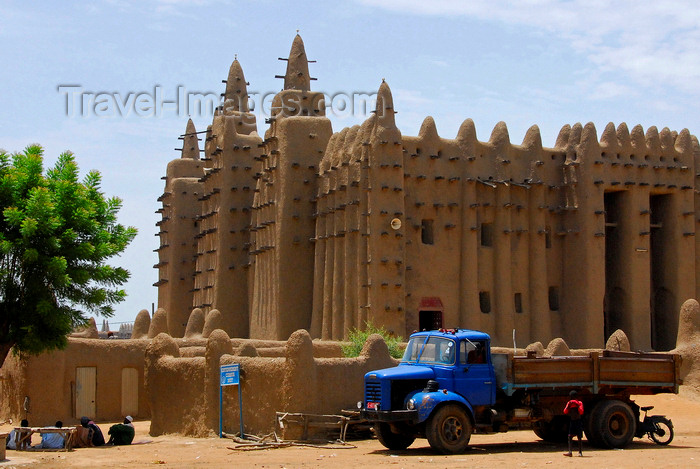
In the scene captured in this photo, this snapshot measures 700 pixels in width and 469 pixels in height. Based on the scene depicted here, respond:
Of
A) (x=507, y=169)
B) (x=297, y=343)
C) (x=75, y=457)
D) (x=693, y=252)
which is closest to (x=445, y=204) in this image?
(x=507, y=169)

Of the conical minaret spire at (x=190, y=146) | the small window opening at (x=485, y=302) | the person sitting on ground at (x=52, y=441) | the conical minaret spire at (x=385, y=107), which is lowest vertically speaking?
the person sitting on ground at (x=52, y=441)

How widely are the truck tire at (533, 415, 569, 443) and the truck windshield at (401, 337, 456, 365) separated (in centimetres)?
240

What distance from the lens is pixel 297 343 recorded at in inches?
834

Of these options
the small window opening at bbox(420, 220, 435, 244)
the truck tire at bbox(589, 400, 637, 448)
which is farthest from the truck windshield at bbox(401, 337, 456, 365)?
the small window opening at bbox(420, 220, 435, 244)

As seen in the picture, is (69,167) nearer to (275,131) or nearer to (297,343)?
(297,343)

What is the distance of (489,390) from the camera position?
61.1 ft

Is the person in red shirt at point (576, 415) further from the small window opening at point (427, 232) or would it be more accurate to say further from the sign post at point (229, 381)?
the small window opening at point (427, 232)

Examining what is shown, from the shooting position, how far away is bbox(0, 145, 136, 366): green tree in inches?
799

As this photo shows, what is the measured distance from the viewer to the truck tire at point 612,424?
1888 cm

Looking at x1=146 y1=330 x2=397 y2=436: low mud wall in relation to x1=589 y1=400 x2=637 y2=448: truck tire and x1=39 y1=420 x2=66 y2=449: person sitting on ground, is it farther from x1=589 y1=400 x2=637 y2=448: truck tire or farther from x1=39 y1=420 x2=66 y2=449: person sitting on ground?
x1=589 y1=400 x2=637 y2=448: truck tire

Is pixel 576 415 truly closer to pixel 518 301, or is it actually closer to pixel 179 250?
pixel 518 301

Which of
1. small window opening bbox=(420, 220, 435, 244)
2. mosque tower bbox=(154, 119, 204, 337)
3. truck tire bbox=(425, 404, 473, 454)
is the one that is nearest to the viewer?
truck tire bbox=(425, 404, 473, 454)

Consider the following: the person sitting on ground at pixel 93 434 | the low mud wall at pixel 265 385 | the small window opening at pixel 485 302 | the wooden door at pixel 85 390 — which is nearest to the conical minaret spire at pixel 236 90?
the small window opening at pixel 485 302

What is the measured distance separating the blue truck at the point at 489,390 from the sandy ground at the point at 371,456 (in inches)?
17.4
